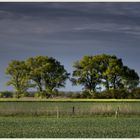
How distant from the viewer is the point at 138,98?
66125 mm

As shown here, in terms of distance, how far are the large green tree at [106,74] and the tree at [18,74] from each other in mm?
9601

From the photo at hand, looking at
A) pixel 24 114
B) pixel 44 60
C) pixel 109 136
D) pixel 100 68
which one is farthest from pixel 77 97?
pixel 109 136

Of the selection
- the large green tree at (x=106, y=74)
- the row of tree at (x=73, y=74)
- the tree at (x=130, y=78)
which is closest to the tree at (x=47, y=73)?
the row of tree at (x=73, y=74)

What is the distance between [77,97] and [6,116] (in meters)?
39.0

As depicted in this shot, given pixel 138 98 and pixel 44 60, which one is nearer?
pixel 44 60

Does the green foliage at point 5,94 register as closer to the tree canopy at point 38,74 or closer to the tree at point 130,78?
the tree canopy at point 38,74

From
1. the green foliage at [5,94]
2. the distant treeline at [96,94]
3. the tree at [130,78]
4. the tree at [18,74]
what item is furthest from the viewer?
the green foliage at [5,94]

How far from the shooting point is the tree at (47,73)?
196ft

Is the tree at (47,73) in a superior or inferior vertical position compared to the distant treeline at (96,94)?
superior

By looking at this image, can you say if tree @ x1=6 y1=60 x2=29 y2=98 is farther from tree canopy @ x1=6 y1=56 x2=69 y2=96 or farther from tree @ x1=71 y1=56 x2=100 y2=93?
tree @ x1=71 y1=56 x2=100 y2=93

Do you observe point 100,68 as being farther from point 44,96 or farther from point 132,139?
point 132,139

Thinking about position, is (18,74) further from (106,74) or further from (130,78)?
(130,78)

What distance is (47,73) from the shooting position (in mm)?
62625

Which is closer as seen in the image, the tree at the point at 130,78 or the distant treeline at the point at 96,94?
the distant treeline at the point at 96,94
